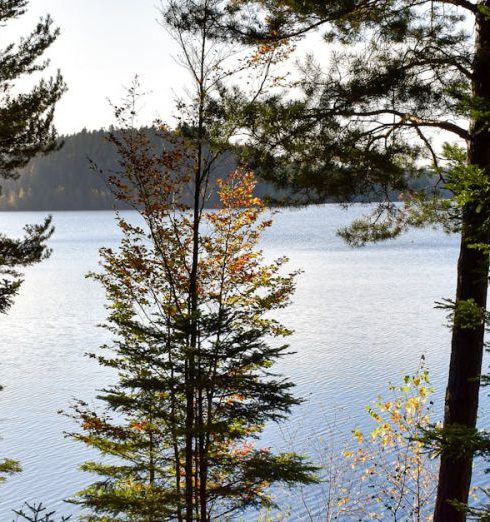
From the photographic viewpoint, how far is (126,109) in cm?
857

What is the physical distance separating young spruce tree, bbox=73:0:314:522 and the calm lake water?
0.95 m

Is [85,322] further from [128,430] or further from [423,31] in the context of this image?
[423,31]

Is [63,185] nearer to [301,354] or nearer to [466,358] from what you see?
[301,354]

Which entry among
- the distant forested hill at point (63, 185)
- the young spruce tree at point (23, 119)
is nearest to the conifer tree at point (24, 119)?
the young spruce tree at point (23, 119)

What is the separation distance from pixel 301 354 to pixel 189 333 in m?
14.5

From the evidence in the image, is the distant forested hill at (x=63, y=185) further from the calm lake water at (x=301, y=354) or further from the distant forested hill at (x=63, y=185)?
the calm lake water at (x=301, y=354)

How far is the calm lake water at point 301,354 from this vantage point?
15.4 meters

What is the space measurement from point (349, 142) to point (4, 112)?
18.1 ft

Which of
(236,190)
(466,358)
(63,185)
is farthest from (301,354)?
(63,185)

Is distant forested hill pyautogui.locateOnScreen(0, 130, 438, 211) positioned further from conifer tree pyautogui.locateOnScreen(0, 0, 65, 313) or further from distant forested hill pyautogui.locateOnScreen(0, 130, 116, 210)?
conifer tree pyautogui.locateOnScreen(0, 0, 65, 313)

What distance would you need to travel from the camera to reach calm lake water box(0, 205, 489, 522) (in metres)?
15.4

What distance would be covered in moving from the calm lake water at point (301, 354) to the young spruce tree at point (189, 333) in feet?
3.11

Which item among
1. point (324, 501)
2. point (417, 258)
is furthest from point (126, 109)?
point (417, 258)

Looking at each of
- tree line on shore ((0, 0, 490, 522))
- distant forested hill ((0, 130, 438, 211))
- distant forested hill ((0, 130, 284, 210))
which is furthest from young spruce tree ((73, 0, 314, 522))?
distant forested hill ((0, 130, 284, 210))
